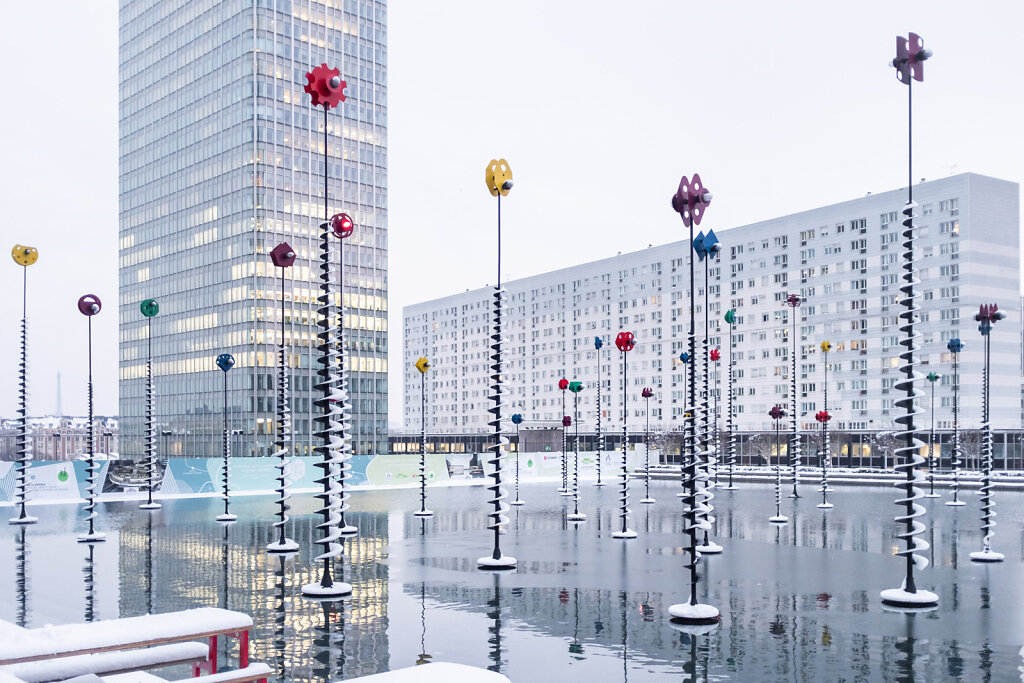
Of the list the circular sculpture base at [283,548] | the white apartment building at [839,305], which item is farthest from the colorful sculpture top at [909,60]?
the white apartment building at [839,305]

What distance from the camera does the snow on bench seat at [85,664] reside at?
9.40m

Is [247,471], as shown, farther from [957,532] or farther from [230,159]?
[230,159]

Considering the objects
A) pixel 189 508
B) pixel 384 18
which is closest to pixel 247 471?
pixel 189 508

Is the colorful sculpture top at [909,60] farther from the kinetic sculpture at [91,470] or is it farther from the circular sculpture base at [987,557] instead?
the kinetic sculpture at [91,470]

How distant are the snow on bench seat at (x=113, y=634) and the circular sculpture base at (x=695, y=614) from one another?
1011 cm

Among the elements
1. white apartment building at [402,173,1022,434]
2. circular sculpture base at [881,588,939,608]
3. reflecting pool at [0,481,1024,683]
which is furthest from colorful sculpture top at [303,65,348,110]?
white apartment building at [402,173,1022,434]

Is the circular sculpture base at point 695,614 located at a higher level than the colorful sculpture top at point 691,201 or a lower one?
lower

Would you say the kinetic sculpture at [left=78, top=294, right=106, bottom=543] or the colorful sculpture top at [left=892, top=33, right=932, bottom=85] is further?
the kinetic sculpture at [left=78, top=294, right=106, bottom=543]

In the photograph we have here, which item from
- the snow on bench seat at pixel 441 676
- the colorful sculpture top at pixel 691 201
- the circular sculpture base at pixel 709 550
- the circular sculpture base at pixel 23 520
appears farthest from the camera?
the circular sculpture base at pixel 23 520

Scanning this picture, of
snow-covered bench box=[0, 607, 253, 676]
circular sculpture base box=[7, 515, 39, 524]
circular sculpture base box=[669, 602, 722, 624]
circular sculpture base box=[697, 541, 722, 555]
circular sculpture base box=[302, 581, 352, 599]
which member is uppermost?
snow-covered bench box=[0, 607, 253, 676]

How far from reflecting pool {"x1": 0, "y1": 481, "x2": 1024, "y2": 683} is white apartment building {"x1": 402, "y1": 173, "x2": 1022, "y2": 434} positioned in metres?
67.6

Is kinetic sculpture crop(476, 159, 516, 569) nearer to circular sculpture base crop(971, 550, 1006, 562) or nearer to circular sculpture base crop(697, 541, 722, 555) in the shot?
circular sculpture base crop(697, 541, 722, 555)

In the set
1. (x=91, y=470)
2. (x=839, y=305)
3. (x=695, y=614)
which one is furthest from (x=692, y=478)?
(x=839, y=305)

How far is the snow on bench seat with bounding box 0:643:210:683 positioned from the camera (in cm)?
940
